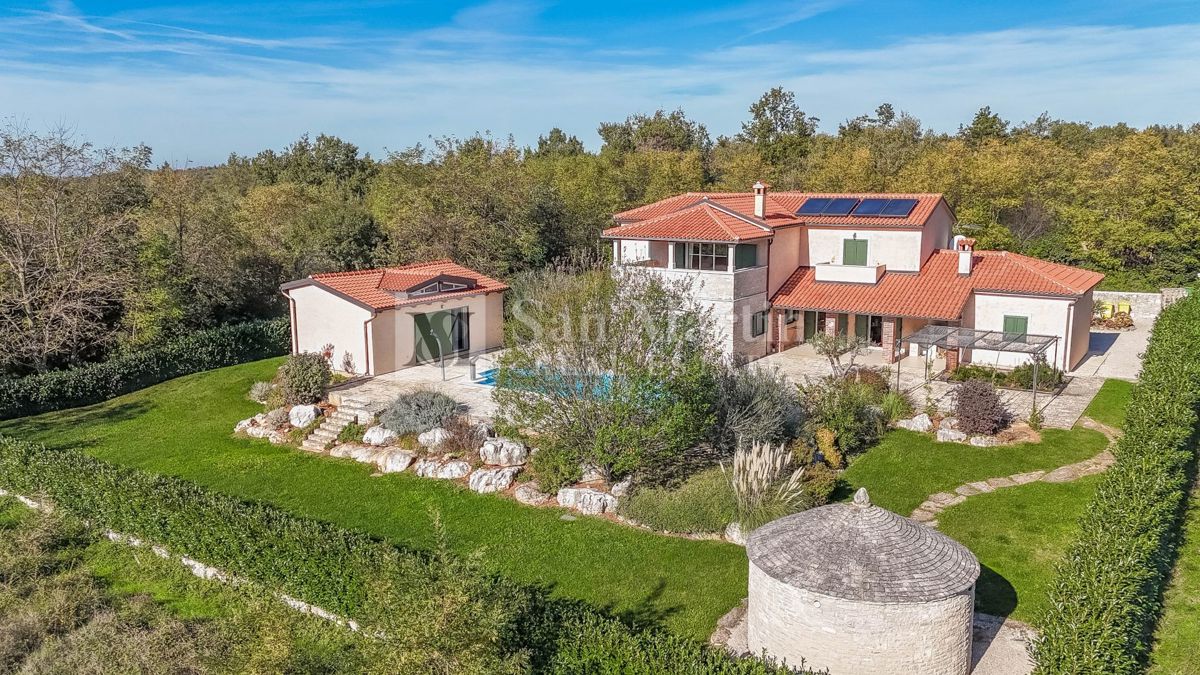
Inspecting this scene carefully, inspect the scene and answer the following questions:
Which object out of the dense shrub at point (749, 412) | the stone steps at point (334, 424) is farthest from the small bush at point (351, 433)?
the dense shrub at point (749, 412)

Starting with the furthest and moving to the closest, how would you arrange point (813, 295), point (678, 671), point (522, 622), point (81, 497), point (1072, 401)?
point (813, 295)
point (1072, 401)
point (81, 497)
point (522, 622)
point (678, 671)

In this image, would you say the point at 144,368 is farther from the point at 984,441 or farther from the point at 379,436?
the point at 984,441

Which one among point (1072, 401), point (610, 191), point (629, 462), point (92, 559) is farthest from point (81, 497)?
point (610, 191)

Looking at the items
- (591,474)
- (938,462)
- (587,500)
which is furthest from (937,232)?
(587,500)

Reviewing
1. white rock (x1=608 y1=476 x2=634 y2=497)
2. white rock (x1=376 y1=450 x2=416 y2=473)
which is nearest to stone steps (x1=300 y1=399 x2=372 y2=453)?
white rock (x1=376 y1=450 x2=416 y2=473)

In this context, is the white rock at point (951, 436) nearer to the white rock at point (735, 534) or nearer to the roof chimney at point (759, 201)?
the white rock at point (735, 534)

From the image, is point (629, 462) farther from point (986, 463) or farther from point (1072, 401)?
point (1072, 401)

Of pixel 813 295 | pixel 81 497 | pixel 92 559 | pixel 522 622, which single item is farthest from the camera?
pixel 813 295

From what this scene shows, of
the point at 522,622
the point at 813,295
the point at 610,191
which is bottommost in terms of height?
the point at 522,622
